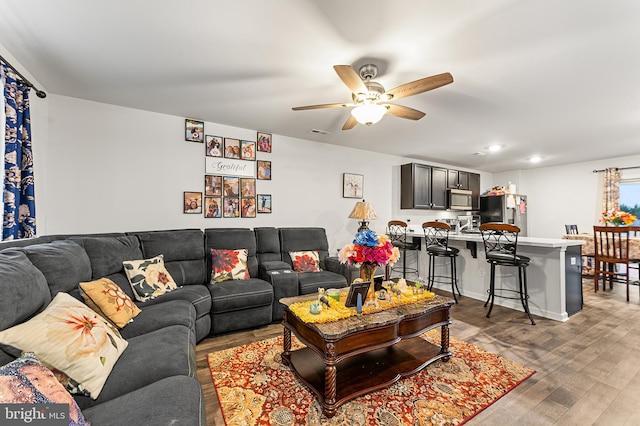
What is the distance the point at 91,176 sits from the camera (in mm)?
3146

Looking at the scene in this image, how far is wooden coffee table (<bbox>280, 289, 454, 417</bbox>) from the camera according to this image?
1750 mm

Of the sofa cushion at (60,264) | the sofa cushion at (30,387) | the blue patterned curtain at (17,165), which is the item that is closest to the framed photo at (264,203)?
the sofa cushion at (60,264)

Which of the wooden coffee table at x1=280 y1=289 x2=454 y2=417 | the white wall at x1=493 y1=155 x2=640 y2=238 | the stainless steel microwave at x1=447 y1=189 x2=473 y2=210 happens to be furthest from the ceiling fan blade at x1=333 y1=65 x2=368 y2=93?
the white wall at x1=493 y1=155 x2=640 y2=238

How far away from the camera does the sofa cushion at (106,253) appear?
2.36 metres

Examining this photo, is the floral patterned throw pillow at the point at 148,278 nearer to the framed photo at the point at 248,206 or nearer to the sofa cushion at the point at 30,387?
the framed photo at the point at 248,206

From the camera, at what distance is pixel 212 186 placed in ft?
12.5

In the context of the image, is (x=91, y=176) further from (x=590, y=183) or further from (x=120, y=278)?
(x=590, y=183)

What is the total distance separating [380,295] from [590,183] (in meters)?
6.71

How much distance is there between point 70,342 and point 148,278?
1461mm

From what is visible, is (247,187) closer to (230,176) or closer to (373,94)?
(230,176)

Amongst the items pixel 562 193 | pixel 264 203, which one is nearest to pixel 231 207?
pixel 264 203

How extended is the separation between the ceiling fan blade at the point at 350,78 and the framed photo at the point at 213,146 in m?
2.34

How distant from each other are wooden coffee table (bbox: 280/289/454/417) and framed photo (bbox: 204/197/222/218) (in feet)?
6.85

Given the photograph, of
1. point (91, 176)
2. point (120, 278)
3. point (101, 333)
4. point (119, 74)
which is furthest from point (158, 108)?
Answer: point (101, 333)
